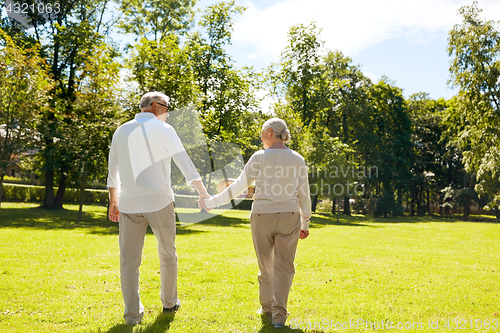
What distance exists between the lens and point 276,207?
455cm

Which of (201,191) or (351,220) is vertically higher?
(201,191)

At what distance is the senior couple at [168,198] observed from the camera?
14.2 ft

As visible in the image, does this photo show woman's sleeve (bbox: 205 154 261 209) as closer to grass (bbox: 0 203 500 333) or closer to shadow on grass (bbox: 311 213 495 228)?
grass (bbox: 0 203 500 333)

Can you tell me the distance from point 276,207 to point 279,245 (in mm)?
417

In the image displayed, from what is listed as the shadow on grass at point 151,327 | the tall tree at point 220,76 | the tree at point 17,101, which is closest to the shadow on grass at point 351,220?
the tall tree at point 220,76

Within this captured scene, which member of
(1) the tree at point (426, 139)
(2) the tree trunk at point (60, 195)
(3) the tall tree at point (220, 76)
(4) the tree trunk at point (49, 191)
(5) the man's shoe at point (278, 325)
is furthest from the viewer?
(1) the tree at point (426, 139)

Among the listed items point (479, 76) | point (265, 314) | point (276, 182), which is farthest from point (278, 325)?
point (479, 76)

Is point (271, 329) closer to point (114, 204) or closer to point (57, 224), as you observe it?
point (114, 204)

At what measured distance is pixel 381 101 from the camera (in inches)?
1861

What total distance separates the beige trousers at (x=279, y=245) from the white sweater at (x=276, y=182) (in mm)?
98

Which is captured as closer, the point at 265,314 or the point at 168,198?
the point at 168,198

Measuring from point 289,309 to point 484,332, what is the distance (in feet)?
7.34

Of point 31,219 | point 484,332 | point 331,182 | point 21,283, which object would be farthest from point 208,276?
point 331,182

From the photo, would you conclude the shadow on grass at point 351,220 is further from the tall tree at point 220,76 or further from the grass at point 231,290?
the grass at point 231,290
